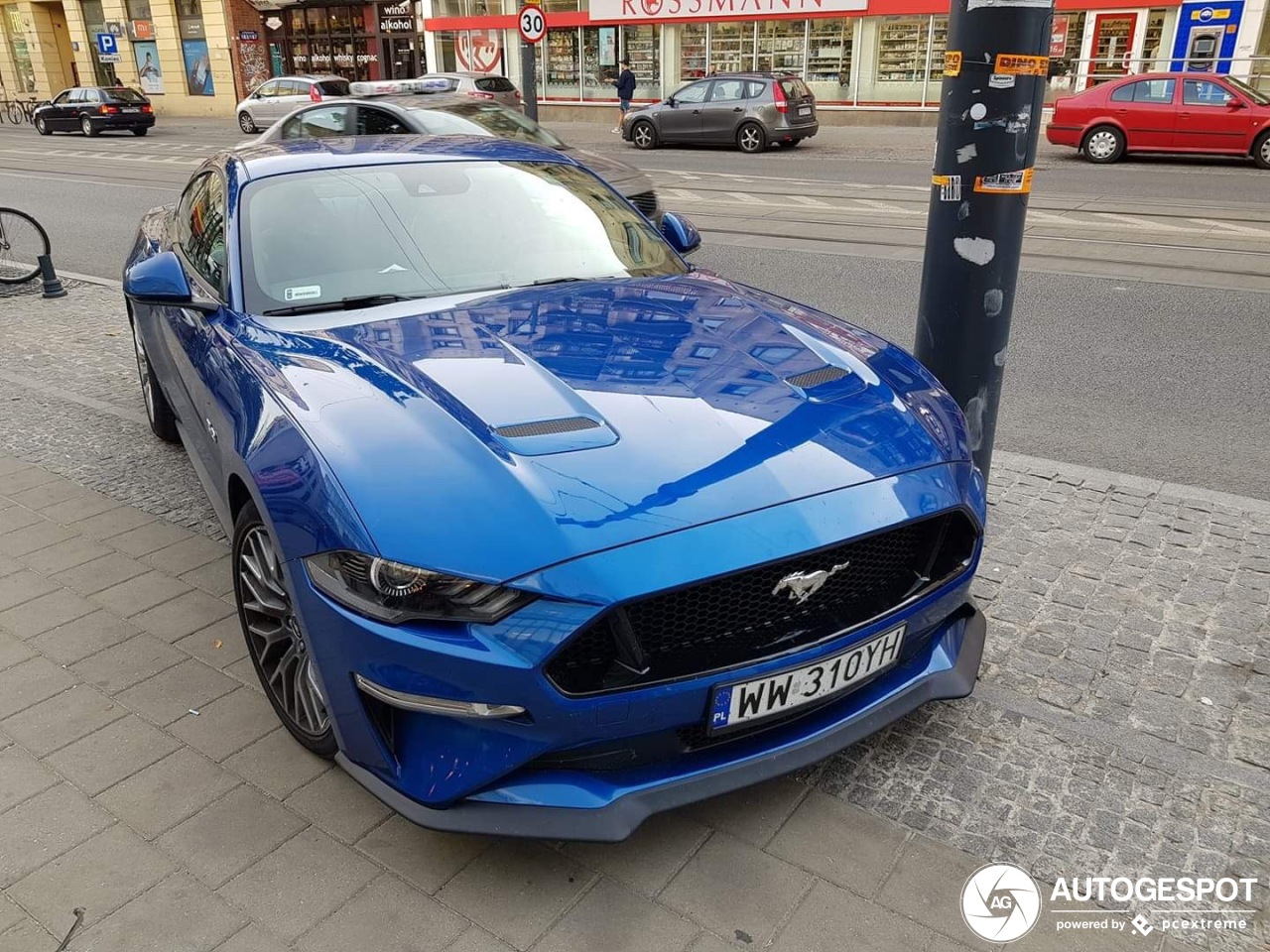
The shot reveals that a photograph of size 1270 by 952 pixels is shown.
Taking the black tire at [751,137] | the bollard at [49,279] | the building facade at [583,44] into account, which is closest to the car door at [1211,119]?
the building facade at [583,44]

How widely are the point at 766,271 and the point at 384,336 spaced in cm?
658

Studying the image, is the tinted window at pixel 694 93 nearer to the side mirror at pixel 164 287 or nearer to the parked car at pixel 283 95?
the parked car at pixel 283 95

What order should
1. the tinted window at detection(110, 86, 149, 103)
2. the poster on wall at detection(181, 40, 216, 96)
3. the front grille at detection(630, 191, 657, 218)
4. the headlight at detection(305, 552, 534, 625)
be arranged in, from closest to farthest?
the headlight at detection(305, 552, 534, 625) < the front grille at detection(630, 191, 657, 218) < the tinted window at detection(110, 86, 149, 103) < the poster on wall at detection(181, 40, 216, 96)

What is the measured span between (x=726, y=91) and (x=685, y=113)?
3.15 ft

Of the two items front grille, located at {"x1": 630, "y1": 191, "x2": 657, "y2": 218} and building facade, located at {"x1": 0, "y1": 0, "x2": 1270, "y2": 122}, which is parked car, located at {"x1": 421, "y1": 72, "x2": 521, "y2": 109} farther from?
front grille, located at {"x1": 630, "y1": 191, "x2": 657, "y2": 218}

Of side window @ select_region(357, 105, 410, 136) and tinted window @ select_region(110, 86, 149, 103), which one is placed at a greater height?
side window @ select_region(357, 105, 410, 136)

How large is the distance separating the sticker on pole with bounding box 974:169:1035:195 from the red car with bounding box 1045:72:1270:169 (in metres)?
15.4

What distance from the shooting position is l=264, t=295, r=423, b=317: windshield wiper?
3342mm

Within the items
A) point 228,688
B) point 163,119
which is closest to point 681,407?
point 228,688

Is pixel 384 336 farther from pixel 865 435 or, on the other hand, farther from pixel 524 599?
pixel 865 435

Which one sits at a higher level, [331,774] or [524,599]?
[524,599]

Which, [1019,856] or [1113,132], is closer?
[1019,856]

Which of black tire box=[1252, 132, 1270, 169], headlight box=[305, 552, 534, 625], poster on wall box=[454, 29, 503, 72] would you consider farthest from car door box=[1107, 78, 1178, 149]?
poster on wall box=[454, 29, 503, 72]

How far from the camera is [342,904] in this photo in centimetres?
244
